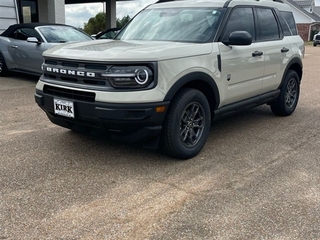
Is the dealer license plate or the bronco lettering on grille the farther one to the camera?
the dealer license plate

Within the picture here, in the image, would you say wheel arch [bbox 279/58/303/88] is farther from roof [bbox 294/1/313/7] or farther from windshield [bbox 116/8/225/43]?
roof [bbox 294/1/313/7]

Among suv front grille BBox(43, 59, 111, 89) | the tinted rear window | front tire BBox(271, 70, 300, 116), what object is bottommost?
front tire BBox(271, 70, 300, 116)

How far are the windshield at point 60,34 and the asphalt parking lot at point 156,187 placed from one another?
3.90 meters

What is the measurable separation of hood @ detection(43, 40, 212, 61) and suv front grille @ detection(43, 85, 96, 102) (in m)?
0.35

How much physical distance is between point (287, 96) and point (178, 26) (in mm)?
2620

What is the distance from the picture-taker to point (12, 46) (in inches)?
368

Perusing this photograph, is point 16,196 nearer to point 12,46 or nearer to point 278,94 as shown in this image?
point 278,94

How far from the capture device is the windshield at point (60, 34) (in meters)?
8.83

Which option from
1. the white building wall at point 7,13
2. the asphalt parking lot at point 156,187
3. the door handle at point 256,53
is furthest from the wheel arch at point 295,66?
the white building wall at point 7,13

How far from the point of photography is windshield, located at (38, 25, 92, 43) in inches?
348

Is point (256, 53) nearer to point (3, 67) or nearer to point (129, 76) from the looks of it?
point (129, 76)

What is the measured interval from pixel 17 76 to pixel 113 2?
1214cm

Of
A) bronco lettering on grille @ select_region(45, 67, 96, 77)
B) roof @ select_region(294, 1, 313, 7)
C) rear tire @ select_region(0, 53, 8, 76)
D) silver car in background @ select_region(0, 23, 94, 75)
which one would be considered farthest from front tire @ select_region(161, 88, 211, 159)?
roof @ select_region(294, 1, 313, 7)

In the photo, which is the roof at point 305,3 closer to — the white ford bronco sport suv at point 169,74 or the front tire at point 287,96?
the front tire at point 287,96
